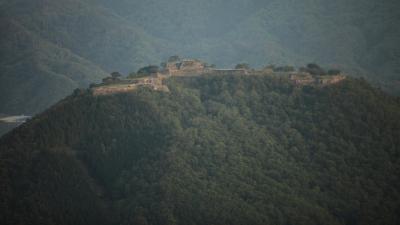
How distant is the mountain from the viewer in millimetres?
61219

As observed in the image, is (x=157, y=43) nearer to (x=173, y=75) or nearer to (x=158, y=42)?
(x=158, y=42)

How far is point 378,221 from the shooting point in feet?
197

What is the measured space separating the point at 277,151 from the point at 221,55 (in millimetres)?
109916

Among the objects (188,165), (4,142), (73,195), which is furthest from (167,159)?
(4,142)

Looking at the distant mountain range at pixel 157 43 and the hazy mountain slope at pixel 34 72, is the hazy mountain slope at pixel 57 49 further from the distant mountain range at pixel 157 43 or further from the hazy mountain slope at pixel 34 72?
the distant mountain range at pixel 157 43

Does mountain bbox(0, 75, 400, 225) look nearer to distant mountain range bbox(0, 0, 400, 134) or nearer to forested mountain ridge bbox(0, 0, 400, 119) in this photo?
forested mountain ridge bbox(0, 0, 400, 119)

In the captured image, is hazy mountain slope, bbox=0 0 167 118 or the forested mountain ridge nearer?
hazy mountain slope, bbox=0 0 167 118

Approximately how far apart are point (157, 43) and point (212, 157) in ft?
400

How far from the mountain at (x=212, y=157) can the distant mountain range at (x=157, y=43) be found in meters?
55.3

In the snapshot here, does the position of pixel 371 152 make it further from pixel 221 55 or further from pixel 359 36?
pixel 221 55

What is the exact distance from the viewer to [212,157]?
6688 centimetres

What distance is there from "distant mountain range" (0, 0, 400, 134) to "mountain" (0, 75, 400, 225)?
5529 centimetres

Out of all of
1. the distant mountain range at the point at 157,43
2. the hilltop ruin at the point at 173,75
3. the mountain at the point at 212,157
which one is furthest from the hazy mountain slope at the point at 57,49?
the mountain at the point at 212,157

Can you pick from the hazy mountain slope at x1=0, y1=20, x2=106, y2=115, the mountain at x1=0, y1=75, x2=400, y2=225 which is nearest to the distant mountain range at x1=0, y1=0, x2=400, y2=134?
the hazy mountain slope at x1=0, y1=20, x2=106, y2=115
